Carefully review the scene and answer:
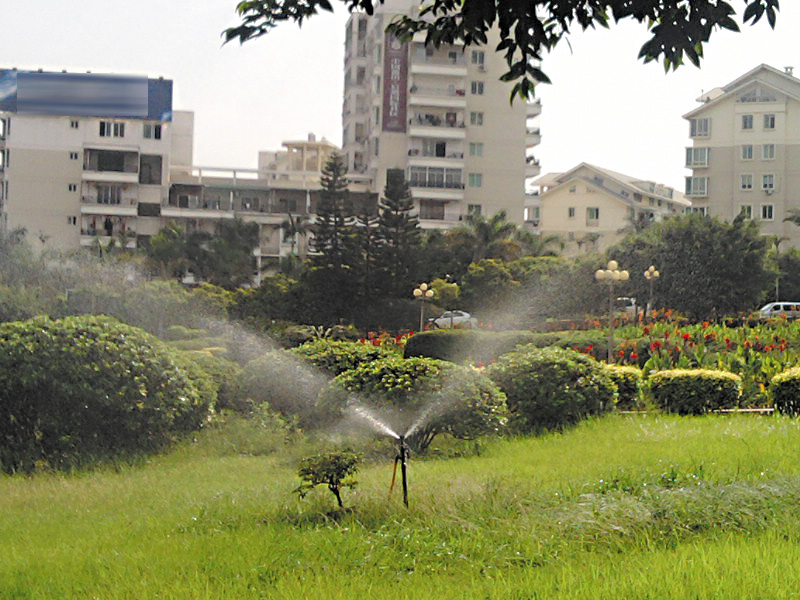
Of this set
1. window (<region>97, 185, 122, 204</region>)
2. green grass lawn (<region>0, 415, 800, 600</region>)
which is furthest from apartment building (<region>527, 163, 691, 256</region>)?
green grass lawn (<region>0, 415, 800, 600</region>)

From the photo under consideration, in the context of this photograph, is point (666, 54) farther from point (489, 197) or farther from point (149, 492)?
point (489, 197)

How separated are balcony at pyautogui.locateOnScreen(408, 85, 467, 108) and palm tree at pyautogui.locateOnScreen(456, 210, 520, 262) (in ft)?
48.4

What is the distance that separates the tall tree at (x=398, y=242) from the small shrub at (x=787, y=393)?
3165cm

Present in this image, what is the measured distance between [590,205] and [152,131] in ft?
97.6

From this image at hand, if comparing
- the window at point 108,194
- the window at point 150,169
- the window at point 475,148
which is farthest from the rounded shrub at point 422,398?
the window at point 475,148

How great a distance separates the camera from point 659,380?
534 inches

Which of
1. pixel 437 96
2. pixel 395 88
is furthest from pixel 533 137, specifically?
pixel 395 88

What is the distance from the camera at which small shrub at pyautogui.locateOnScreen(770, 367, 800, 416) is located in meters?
12.8

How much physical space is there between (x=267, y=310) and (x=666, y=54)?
38008mm

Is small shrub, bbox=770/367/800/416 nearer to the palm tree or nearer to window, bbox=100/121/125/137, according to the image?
the palm tree

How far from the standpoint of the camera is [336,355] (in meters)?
14.5

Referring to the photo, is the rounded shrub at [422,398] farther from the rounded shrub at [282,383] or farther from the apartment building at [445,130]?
the apartment building at [445,130]

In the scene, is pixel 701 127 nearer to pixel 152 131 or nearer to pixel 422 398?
pixel 152 131

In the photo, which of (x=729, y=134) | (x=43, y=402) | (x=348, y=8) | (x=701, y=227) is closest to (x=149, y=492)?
(x=43, y=402)
